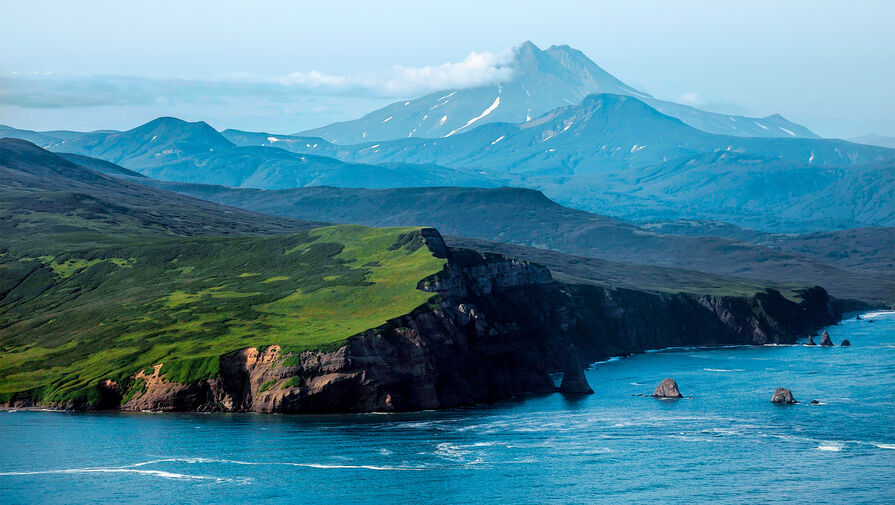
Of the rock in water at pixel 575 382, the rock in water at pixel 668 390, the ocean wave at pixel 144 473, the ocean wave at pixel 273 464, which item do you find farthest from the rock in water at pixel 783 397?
the ocean wave at pixel 144 473

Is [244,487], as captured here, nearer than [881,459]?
Yes

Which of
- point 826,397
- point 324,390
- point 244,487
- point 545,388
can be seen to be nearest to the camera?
point 244,487

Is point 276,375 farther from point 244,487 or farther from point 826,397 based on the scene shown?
point 826,397

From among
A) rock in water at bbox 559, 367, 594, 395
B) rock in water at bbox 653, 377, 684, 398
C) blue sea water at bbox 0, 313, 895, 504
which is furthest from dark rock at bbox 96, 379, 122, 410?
rock in water at bbox 653, 377, 684, 398

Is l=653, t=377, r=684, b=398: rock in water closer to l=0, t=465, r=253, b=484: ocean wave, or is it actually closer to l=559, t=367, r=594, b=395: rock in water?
l=559, t=367, r=594, b=395: rock in water

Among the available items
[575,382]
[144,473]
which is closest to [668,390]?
[575,382]

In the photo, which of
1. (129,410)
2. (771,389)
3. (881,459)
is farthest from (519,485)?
(771,389)

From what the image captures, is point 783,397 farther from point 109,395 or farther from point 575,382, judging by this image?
point 109,395
